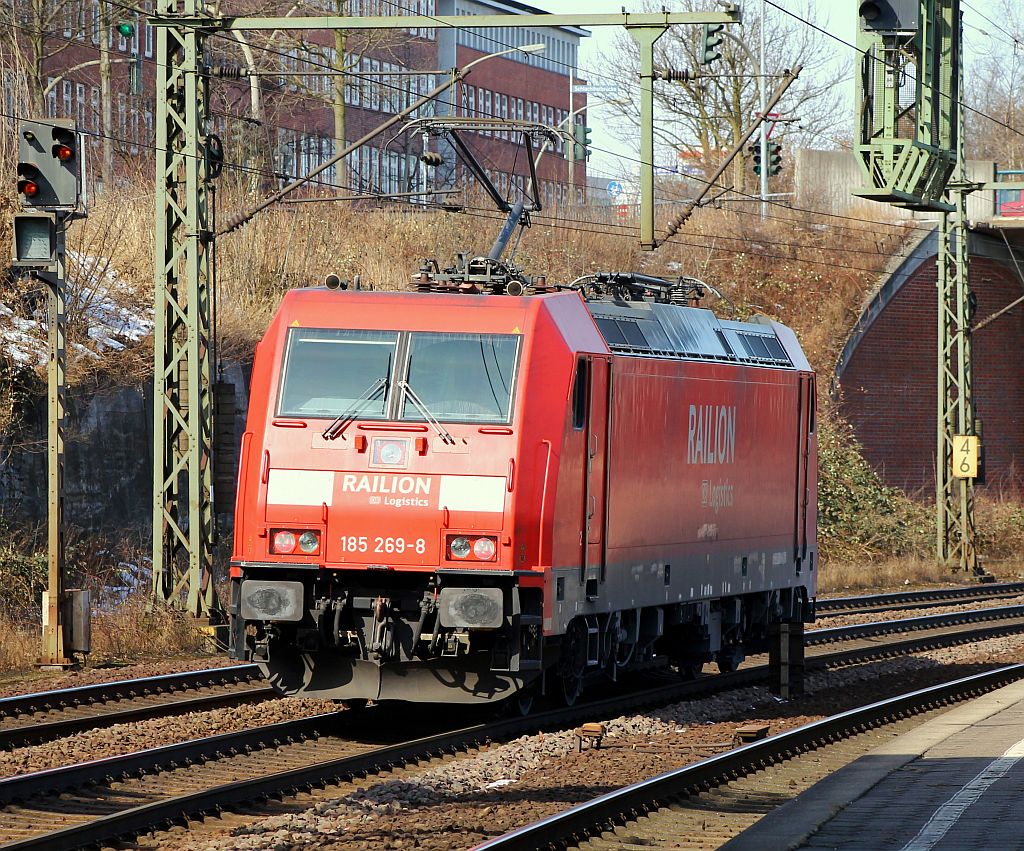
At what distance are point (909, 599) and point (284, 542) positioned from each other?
736 inches

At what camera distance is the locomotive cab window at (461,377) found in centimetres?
1268

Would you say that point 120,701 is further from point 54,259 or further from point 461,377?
point 54,259

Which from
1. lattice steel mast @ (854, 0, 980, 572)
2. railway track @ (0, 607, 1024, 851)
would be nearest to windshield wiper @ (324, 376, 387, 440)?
railway track @ (0, 607, 1024, 851)

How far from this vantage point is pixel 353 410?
12.9 m

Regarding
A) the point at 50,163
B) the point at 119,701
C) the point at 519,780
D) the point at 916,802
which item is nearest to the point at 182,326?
the point at 50,163

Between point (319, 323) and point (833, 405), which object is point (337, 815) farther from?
point (833, 405)

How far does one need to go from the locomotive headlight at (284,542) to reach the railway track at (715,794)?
3356 millimetres

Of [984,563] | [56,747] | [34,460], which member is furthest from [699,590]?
[984,563]

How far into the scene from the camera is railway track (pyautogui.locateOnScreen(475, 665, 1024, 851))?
9156mm

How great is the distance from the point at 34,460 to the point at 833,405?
2379cm

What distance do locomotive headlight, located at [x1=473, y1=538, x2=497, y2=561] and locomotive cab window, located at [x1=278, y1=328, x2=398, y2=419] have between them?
134 centimetres

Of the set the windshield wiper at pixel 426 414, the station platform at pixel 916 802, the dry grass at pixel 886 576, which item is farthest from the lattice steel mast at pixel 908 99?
the dry grass at pixel 886 576

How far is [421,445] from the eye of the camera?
1261 cm

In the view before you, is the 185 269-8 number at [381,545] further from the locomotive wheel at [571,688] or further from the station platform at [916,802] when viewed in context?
the station platform at [916,802]
